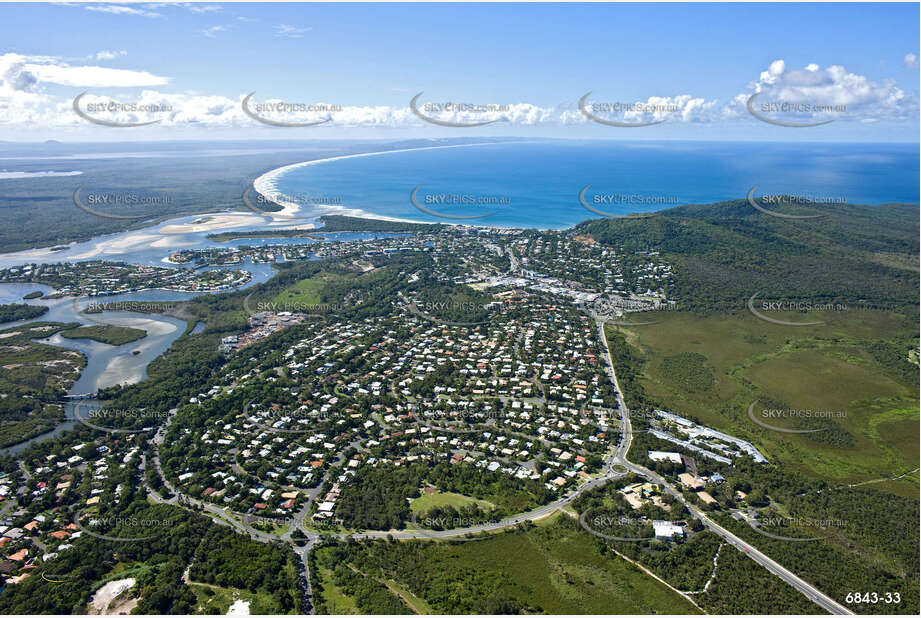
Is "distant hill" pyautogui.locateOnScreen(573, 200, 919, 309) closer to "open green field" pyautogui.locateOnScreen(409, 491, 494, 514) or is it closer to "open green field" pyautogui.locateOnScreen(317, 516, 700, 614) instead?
"open green field" pyautogui.locateOnScreen(409, 491, 494, 514)

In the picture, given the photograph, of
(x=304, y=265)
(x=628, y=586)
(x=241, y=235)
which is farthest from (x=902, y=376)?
(x=241, y=235)

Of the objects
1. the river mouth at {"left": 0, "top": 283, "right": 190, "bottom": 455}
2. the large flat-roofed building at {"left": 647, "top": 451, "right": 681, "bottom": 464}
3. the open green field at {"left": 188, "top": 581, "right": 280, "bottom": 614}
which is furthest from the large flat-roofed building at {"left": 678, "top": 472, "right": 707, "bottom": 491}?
the river mouth at {"left": 0, "top": 283, "right": 190, "bottom": 455}

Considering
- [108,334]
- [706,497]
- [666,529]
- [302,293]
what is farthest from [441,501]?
[302,293]

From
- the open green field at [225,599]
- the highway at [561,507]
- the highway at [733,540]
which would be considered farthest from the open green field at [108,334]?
the highway at [733,540]

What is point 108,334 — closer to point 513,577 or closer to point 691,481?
point 513,577

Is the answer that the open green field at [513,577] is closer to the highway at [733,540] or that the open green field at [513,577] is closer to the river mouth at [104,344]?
the highway at [733,540]

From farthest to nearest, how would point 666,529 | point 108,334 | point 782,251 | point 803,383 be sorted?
1. point 782,251
2. point 108,334
3. point 803,383
4. point 666,529
